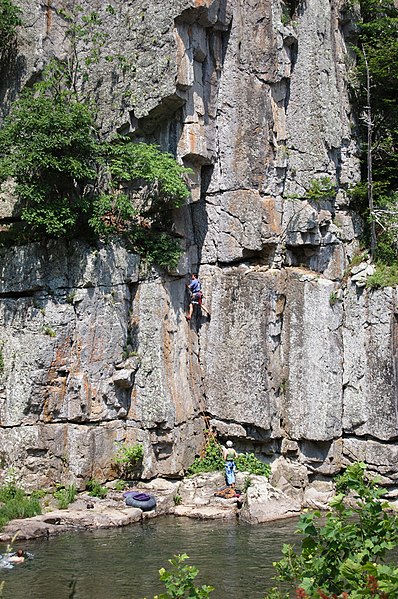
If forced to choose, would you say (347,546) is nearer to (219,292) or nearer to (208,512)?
(208,512)

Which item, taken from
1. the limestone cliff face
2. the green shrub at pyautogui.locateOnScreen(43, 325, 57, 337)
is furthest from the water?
the green shrub at pyautogui.locateOnScreen(43, 325, 57, 337)

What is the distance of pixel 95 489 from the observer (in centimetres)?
1922

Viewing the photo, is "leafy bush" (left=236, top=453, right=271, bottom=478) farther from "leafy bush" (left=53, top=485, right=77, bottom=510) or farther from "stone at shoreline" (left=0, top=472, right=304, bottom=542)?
"leafy bush" (left=53, top=485, right=77, bottom=510)

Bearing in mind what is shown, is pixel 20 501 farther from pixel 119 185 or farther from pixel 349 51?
pixel 349 51

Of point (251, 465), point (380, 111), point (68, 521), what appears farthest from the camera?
point (380, 111)

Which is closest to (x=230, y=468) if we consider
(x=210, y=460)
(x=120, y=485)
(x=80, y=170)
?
(x=210, y=460)

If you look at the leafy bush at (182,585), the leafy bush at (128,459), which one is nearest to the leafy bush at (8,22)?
the leafy bush at (128,459)

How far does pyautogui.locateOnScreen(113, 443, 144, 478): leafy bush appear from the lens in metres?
19.9

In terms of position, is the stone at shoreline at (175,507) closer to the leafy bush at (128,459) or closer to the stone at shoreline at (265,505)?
the stone at shoreline at (265,505)

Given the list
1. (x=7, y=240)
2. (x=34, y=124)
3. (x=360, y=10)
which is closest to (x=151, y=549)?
(x=7, y=240)

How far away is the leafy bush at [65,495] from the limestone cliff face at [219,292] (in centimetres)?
41

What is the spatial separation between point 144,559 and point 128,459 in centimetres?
481

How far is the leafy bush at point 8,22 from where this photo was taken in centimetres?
2164

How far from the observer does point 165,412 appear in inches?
803
